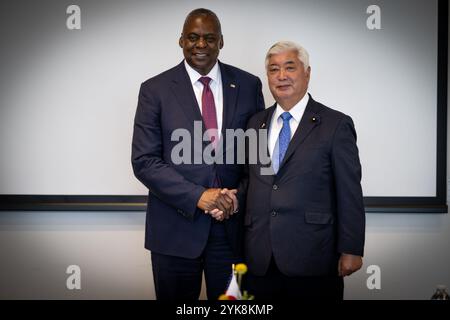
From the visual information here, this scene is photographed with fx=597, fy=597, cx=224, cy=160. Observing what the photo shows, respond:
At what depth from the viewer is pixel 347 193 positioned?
2.46 metres

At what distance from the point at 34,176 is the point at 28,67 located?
2.23ft

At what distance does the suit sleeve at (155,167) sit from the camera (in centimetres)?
261

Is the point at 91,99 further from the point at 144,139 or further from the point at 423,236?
the point at 423,236

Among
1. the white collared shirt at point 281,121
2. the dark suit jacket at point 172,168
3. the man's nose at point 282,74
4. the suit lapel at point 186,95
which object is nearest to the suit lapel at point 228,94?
the dark suit jacket at point 172,168

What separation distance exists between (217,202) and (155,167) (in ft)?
1.07

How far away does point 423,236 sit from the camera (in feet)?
12.3

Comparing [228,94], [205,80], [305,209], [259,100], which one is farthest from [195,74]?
[305,209]

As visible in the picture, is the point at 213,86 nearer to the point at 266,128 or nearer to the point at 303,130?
the point at 266,128

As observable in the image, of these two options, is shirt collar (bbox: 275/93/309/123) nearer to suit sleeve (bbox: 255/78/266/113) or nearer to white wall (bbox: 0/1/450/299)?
suit sleeve (bbox: 255/78/266/113)

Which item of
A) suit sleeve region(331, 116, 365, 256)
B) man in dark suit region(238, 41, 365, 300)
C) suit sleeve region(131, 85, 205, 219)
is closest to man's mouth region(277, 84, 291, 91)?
man in dark suit region(238, 41, 365, 300)

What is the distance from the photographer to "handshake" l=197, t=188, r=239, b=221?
8.44ft

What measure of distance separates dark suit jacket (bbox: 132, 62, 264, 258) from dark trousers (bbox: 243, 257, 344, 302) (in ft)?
0.86

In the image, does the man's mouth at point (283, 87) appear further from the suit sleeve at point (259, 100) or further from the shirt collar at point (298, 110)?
the suit sleeve at point (259, 100)
